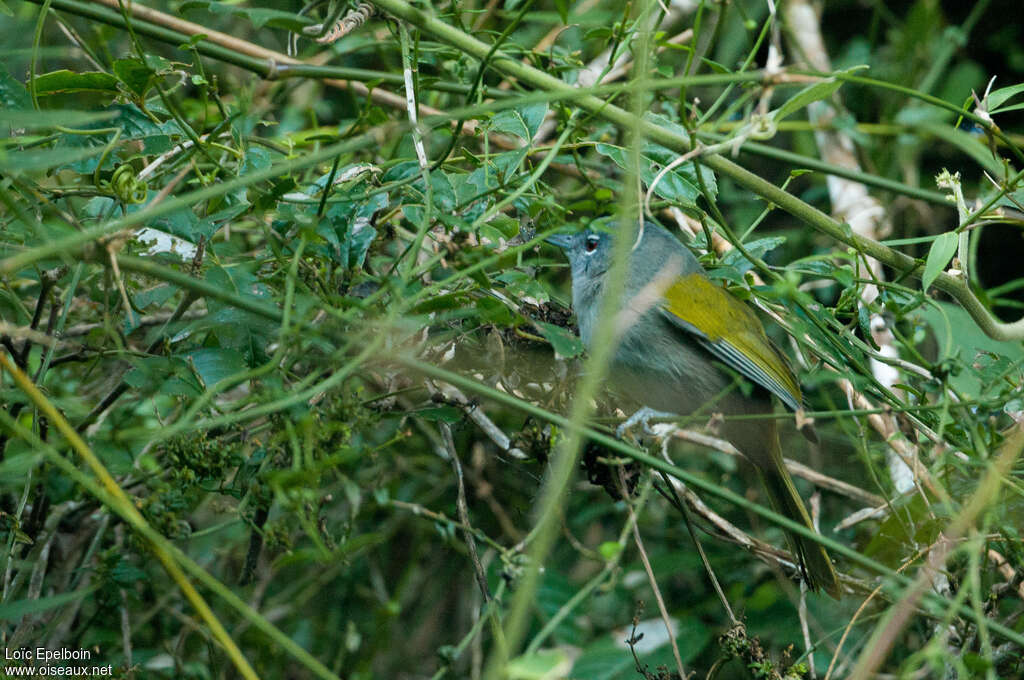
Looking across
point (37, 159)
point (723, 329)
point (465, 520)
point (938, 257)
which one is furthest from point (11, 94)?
point (938, 257)

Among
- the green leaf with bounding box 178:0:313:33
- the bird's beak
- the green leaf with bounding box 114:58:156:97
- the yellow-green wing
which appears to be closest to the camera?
the green leaf with bounding box 114:58:156:97

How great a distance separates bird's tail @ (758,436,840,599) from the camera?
2.49 m

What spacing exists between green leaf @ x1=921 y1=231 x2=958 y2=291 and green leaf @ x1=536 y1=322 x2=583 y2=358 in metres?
0.90

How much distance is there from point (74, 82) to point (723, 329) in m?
1.98

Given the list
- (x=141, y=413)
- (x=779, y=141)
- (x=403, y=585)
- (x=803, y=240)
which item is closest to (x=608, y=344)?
(x=141, y=413)

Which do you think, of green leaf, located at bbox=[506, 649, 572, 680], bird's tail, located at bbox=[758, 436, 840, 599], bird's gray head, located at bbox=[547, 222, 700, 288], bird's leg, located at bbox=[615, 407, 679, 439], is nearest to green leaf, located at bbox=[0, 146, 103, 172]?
green leaf, located at bbox=[506, 649, 572, 680]

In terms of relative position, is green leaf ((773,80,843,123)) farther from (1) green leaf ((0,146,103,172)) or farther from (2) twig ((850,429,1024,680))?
(1) green leaf ((0,146,103,172))

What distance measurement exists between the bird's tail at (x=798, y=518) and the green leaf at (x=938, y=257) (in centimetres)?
78

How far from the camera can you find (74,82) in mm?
2250

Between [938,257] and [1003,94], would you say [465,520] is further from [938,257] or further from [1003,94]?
[1003,94]

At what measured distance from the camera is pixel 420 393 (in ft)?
8.00

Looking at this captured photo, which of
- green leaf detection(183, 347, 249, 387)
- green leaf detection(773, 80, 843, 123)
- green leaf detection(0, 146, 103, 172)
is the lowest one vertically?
green leaf detection(183, 347, 249, 387)

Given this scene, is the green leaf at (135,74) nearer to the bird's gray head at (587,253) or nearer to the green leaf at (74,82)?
the green leaf at (74,82)

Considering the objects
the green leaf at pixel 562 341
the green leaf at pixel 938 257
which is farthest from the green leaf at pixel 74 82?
the green leaf at pixel 938 257
